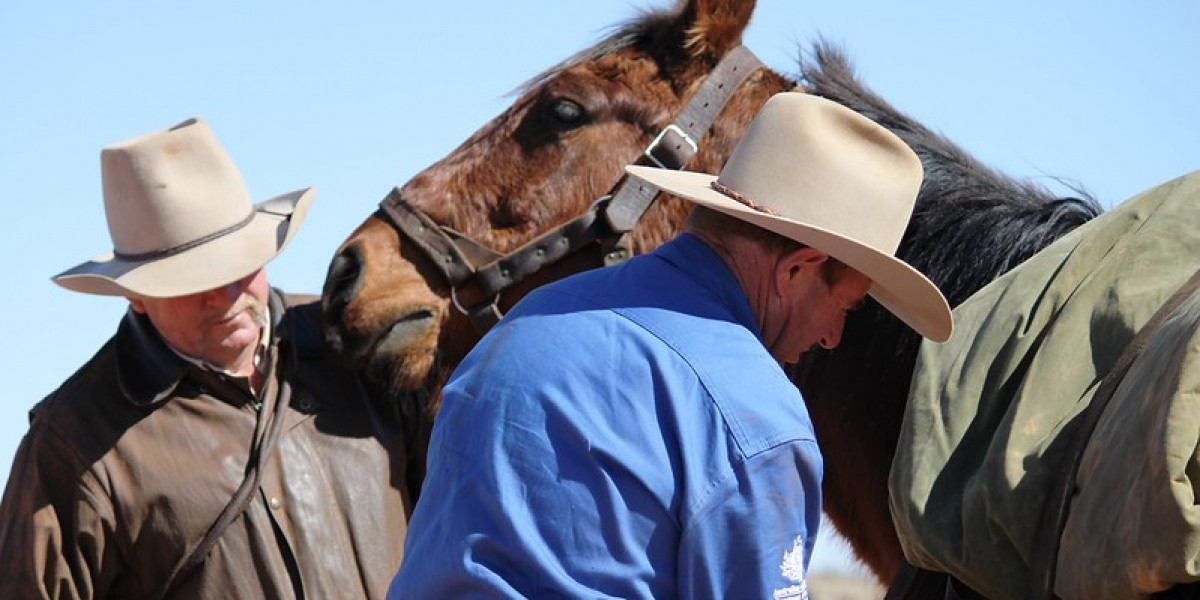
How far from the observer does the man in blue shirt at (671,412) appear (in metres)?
2.01

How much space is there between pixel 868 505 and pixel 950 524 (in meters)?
0.95

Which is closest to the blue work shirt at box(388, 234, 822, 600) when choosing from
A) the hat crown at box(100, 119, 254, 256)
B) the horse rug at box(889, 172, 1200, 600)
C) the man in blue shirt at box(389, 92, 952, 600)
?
the man in blue shirt at box(389, 92, 952, 600)

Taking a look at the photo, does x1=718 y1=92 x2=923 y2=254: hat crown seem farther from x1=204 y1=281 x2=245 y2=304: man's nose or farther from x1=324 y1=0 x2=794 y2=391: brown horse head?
x1=324 y1=0 x2=794 y2=391: brown horse head

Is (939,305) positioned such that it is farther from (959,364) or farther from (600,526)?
(600,526)

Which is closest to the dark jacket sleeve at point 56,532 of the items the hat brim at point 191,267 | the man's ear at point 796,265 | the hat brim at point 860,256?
the hat brim at point 191,267

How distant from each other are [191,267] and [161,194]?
0.78 ft

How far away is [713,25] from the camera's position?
4301 mm

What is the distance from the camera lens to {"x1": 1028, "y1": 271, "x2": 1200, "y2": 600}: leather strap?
2520mm

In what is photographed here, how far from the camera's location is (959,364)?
2.96 m

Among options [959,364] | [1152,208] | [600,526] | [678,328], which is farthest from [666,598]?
[1152,208]

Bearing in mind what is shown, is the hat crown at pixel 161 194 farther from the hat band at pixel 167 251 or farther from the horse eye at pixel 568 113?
the horse eye at pixel 568 113

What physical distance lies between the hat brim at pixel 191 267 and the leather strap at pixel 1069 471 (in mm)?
2014

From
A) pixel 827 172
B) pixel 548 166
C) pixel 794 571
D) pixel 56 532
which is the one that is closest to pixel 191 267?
pixel 56 532

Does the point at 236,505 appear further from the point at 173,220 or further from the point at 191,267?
the point at 173,220
